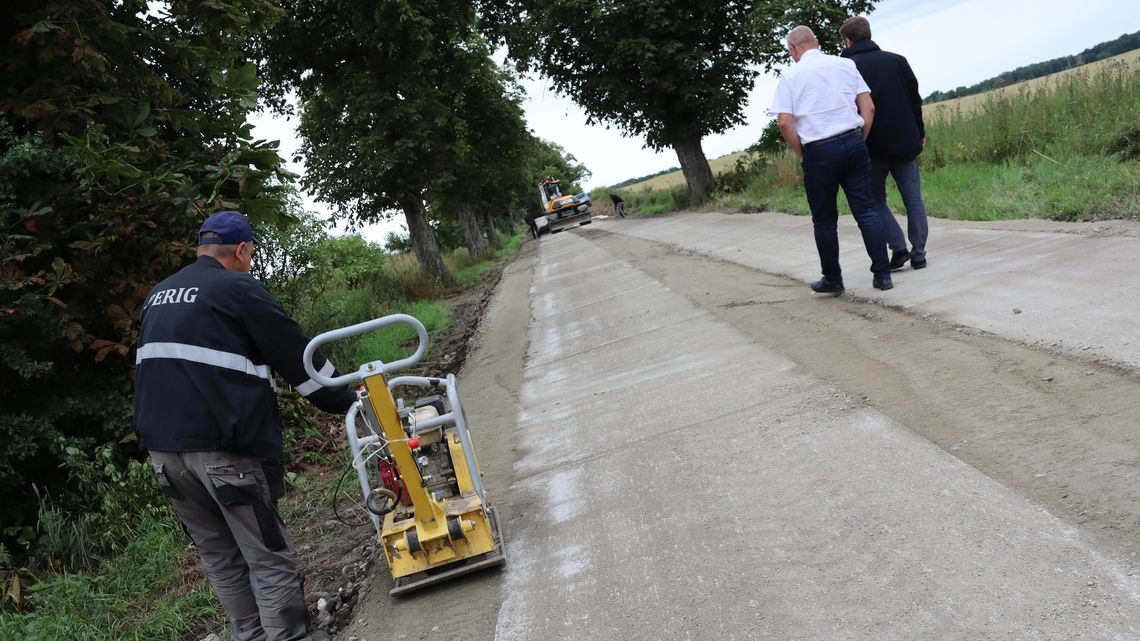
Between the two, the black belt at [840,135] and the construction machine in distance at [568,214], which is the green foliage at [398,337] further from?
the construction machine in distance at [568,214]

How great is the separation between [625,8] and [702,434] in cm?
2524

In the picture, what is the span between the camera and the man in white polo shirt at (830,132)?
24.8ft

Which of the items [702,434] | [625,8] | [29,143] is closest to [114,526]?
[29,143]

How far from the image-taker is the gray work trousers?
158 inches

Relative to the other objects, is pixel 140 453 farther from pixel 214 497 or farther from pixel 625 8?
pixel 625 8

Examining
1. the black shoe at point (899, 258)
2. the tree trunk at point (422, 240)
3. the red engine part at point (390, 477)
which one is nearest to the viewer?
the red engine part at point (390, 477)

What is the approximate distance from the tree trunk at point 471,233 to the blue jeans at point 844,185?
103 ft

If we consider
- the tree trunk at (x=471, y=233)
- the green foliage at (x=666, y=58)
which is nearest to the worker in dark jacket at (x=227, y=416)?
the green foliage at (x=666, y=58)

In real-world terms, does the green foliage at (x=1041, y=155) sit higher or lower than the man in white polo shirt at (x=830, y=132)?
lower

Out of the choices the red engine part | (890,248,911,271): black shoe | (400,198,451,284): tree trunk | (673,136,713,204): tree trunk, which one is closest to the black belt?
(890,248,911,271): black shoe

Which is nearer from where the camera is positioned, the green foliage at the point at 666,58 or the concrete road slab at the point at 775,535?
the concrete road slab at the point at 775,535

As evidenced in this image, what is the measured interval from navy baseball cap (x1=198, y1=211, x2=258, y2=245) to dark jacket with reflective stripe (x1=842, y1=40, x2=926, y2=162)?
230 inches

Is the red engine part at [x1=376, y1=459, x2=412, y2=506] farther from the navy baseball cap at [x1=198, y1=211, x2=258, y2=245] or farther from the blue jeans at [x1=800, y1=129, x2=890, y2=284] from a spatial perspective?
the blue jeans at [x1=800, y1=129, x2=890, y2=284]

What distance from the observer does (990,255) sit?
813cm
